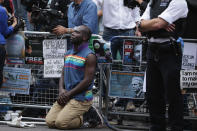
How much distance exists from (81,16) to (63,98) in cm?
140

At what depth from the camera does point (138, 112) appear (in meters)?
6.56

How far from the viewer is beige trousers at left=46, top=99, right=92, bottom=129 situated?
6.14m

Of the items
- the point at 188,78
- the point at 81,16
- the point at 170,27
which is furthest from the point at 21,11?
the point at 170,27

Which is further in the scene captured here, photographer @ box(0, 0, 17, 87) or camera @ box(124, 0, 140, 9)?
camera @ box(124, 0, 140, 9)

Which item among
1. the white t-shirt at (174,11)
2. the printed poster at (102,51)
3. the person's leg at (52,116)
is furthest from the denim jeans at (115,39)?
the white t-shirt at (174,11)

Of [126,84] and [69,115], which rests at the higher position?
[126,84]

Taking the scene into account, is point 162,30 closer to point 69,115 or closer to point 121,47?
point 121,47

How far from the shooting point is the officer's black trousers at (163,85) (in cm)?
496

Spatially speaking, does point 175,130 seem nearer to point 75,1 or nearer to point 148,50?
point 148,50

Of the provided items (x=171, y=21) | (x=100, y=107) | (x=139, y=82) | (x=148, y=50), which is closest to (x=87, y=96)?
(x=100, y=107)

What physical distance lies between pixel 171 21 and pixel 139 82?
5.87 feet

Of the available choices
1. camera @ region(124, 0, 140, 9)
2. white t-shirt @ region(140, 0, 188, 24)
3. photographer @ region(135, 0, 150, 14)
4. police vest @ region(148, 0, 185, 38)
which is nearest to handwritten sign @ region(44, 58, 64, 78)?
photographer @ region(135, 0, 150, 14)

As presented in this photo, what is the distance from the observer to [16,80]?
22.2 feet

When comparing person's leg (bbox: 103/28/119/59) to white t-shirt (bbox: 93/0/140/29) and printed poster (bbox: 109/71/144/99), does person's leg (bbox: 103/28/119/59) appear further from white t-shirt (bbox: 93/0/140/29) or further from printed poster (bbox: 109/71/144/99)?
printed poster (bbox: 109/71/144/99)
